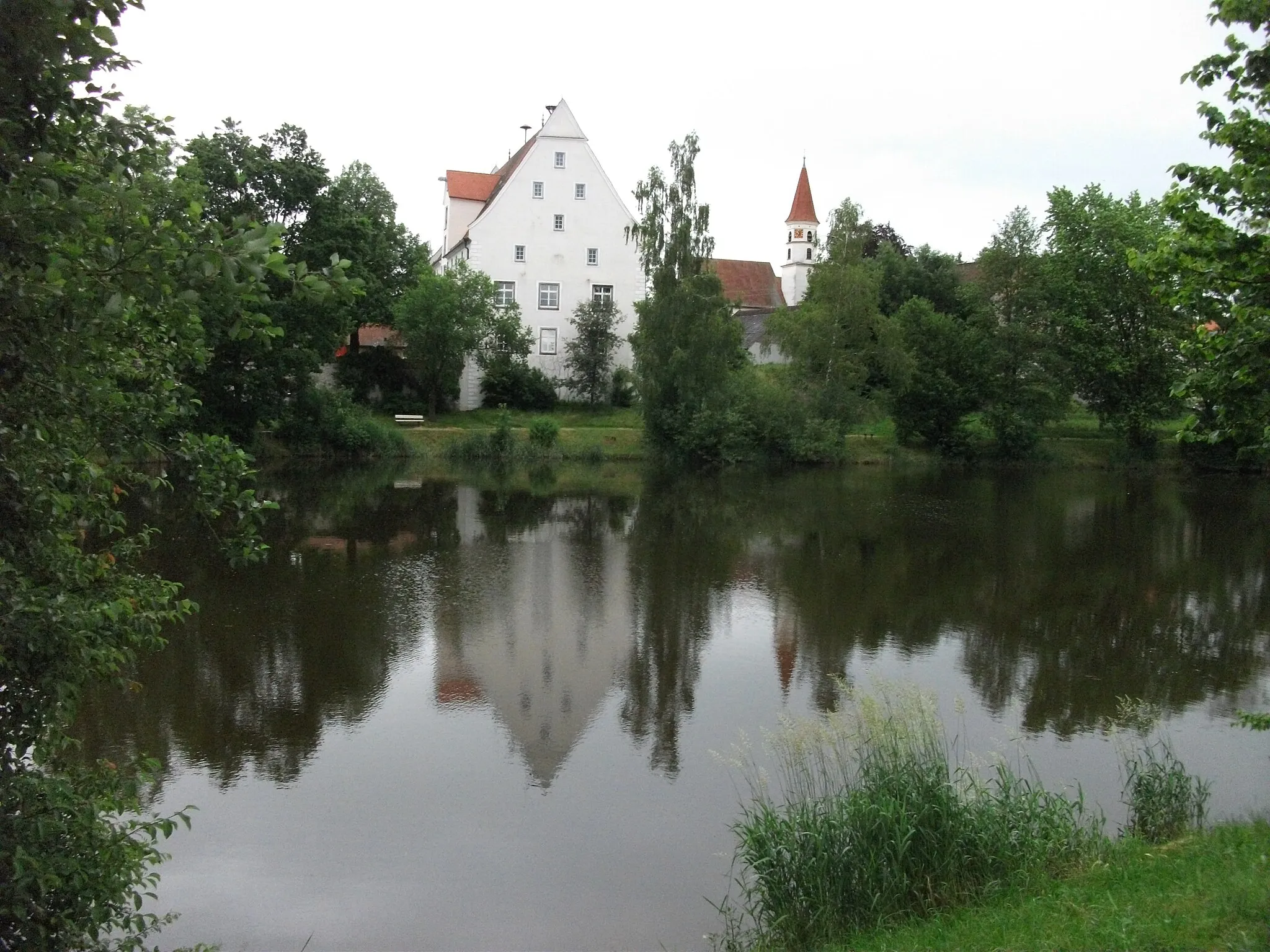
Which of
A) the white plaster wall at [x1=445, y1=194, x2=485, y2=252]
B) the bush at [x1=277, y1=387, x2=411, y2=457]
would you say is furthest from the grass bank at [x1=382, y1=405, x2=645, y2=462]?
the white plaster wall at [x1=445, y1=194, x2=485, y2=252]

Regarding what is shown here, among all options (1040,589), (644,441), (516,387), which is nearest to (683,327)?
(644,441)

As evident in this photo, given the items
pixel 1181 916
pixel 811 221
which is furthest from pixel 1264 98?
pixel 811 221

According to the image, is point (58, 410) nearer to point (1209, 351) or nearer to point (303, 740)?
point (1209, 351)

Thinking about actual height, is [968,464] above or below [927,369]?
below

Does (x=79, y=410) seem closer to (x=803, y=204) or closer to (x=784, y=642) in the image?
(x=784, y=642)

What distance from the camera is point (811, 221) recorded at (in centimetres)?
8731

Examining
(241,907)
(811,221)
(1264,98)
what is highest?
(811,221)

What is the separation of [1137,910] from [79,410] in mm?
5415

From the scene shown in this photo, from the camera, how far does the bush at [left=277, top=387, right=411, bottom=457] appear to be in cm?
4041

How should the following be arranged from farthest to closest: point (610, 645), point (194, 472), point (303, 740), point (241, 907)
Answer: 1. point (610, 645)
2. point (303, 740)
3. point (241, 907)
4. point (194, 472)

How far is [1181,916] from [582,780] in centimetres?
545

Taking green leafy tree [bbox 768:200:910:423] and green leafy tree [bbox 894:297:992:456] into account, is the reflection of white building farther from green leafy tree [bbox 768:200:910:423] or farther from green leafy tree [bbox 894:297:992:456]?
green leafy tree [bbox 894:297:992:456]

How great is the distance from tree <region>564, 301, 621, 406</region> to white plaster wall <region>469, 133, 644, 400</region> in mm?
1099

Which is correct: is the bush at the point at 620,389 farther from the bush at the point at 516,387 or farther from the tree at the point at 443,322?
the tree at the point at 443,322
